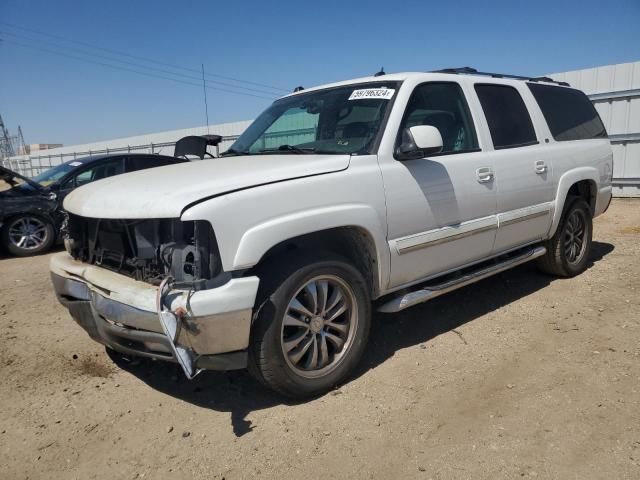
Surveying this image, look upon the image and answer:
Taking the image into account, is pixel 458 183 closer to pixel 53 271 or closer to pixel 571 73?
pixel 53 271

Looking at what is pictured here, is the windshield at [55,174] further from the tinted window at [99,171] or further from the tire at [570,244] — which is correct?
the tire at [570,244]

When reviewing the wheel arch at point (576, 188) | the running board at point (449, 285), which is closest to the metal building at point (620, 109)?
the wheel arch at point (576, 188)

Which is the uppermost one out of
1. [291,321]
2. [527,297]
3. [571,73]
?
[571,73]

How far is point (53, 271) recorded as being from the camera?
11.0 feet

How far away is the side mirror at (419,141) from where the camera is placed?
3129 millimetres

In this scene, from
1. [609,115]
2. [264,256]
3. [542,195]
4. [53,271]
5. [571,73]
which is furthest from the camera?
[571,73]

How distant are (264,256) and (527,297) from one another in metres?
3.08

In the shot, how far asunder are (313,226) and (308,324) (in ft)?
2.06

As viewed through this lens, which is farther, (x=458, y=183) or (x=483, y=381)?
(x=458, y=183)

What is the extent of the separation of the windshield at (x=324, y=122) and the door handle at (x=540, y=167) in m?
1.71

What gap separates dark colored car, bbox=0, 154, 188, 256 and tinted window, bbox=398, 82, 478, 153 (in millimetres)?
5147

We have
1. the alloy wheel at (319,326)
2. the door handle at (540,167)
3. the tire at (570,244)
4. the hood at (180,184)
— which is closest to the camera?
the hood at (180,184)

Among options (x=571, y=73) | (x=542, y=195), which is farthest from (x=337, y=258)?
(x=571, y=73)

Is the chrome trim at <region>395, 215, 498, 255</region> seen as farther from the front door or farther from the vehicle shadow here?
the vehicle shadow
